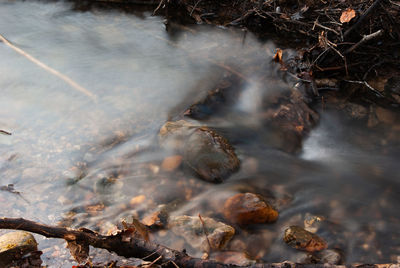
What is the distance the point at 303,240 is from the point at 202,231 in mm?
875

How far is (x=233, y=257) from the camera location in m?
2.67

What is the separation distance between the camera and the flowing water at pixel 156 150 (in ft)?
9.97

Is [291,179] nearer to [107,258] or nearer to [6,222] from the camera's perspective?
[107,258]

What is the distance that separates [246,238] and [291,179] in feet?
3.33

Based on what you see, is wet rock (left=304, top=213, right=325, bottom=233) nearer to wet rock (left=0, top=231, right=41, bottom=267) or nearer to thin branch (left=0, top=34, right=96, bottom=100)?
wet rock (left=0, top=231, right=41, bottom=267)

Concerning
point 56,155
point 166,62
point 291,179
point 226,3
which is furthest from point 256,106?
point 226,3

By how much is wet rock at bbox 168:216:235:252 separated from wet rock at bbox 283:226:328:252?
494 mm

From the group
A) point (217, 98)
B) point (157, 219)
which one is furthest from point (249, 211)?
point (217, 98)

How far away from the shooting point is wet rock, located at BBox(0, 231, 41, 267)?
7.86 feet

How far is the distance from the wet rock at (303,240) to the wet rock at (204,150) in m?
0.91

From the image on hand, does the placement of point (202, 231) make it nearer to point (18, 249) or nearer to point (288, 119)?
point (18, 249)

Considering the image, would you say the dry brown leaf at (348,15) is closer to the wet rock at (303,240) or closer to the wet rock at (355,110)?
the wet rock at (355,110)

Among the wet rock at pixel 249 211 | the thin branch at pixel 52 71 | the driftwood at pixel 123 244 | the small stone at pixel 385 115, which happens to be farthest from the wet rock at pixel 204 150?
the small stone at pixel 385 115

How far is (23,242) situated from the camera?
8.29 ft
